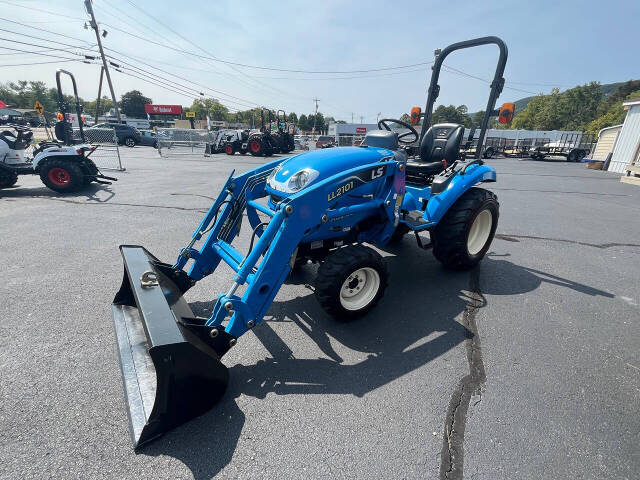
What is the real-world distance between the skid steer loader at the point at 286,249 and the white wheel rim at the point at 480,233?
0.02m

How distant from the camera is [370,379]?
7.02 feet

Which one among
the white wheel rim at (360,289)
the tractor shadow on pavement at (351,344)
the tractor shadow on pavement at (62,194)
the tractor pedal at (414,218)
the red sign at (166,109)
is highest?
the red sign at (166,109)

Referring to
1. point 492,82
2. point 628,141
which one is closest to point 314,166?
point 492,82

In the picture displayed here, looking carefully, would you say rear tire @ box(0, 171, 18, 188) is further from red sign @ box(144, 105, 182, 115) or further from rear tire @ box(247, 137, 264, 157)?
red sign @ box(144, 105, 182, 115)

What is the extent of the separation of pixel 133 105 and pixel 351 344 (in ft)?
369

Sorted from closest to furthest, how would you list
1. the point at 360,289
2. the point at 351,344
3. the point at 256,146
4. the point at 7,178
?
the point at 351,344, the point at 360,289, the point at 7,178, the point at 256,146

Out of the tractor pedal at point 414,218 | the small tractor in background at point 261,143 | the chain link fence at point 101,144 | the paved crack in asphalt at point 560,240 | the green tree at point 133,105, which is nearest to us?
the tractor pedal at point 414,218

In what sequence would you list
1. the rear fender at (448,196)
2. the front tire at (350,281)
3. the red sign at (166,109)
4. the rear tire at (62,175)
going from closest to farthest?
the front tire at (350,281) → the rear fender at (448,196) → the rear tire at (62,175) → the red sign at (166,109)

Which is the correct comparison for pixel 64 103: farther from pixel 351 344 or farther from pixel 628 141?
pixel 628 141

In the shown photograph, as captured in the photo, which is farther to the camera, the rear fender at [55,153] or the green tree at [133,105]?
the green tree at [133,105]

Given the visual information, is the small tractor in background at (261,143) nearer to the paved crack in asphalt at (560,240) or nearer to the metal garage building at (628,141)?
the paved crack in asphalt at (560,240)

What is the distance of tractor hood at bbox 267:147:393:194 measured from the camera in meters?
2.53

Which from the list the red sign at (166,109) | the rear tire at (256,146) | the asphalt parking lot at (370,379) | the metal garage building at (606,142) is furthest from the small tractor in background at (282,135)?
the red sign at (166,109)

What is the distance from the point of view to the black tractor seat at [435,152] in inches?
152
